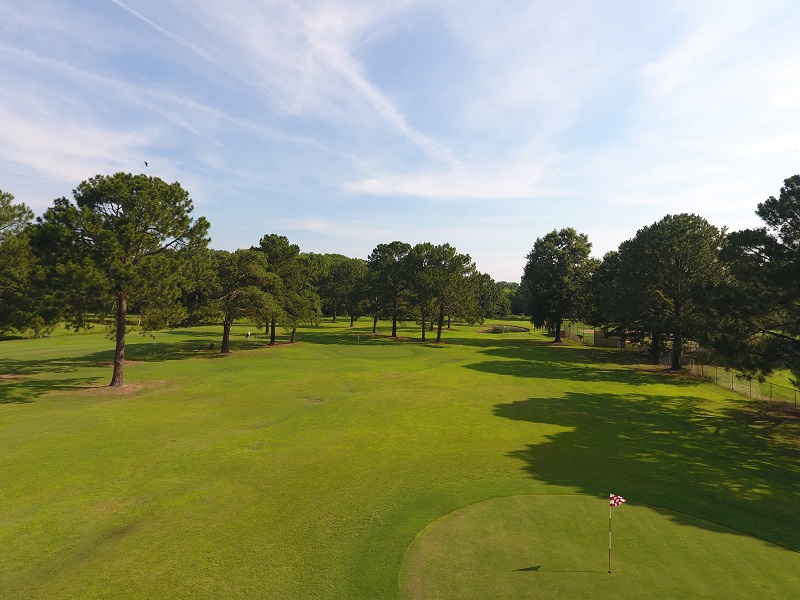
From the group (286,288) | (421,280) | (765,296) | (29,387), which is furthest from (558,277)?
(29,387)

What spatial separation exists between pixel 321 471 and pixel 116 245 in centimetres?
1996

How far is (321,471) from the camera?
50.6 feet

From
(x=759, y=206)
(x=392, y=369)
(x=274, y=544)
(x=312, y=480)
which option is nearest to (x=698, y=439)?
(x=759, y=206)

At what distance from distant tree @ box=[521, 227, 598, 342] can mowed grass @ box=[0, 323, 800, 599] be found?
111 ft

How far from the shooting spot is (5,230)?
1372 inches

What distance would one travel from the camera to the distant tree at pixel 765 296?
21781 mm

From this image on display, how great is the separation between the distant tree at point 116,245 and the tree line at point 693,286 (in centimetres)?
3563

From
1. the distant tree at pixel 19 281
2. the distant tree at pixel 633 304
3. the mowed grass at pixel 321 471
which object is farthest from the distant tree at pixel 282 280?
the distant tree at pixel 633 304

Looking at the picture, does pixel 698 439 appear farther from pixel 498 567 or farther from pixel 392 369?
pixel 392 369

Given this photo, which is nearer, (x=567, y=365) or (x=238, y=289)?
(x=567, y=365)

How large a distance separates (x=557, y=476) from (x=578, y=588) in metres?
7.01

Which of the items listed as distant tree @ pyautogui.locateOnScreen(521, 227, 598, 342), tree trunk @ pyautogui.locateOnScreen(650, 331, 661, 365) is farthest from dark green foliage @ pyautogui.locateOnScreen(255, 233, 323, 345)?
tree trunk @ pyautogui.locateOnScreen(650, 331, 661, 365)

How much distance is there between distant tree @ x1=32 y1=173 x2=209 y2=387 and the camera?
24750 mm

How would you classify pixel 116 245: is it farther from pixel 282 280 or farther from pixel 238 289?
pixel 282 280
